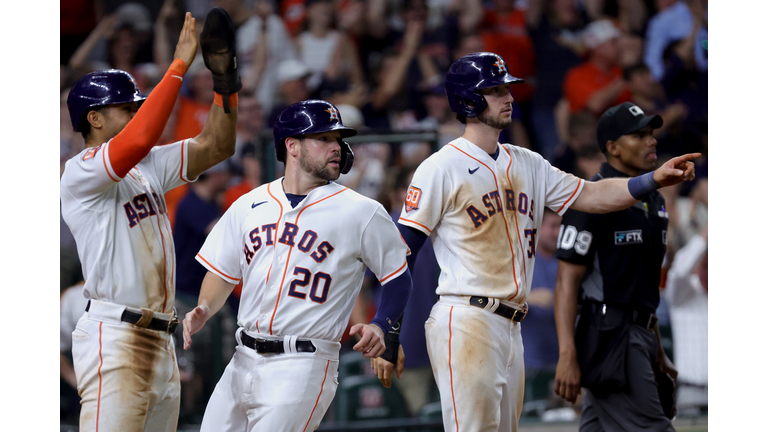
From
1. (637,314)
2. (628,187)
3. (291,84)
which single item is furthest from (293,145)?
(291,84)

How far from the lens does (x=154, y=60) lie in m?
8.76

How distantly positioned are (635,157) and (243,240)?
89.3 inches

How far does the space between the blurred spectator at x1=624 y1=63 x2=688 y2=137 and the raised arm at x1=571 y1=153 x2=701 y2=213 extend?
18.1 ft

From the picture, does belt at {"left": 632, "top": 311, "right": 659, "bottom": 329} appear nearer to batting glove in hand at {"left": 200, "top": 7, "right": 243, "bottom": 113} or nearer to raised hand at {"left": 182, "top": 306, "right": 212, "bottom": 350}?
raised hand at {"left": 182, "top": 306, "right": 212, "bottom": 350}

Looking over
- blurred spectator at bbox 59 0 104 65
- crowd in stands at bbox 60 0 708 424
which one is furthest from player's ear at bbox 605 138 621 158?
blurred spectator at bbox 59 0 104 65

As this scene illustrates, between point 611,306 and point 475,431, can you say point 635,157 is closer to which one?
point 611,306

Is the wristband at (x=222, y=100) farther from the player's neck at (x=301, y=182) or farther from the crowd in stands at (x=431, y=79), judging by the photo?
the crowd in stands at (x=431, y=79)

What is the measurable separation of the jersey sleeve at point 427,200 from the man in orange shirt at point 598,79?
5.70m

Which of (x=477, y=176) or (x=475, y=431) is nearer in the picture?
(x=475, y=431)

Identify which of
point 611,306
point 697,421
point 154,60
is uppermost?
point 154,60

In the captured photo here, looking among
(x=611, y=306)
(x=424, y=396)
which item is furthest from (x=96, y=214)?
(x=424, y=396)

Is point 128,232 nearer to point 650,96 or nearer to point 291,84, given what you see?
point 291,84

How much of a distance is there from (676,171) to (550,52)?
6117mm

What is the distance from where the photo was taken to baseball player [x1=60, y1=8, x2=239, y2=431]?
3473mm
